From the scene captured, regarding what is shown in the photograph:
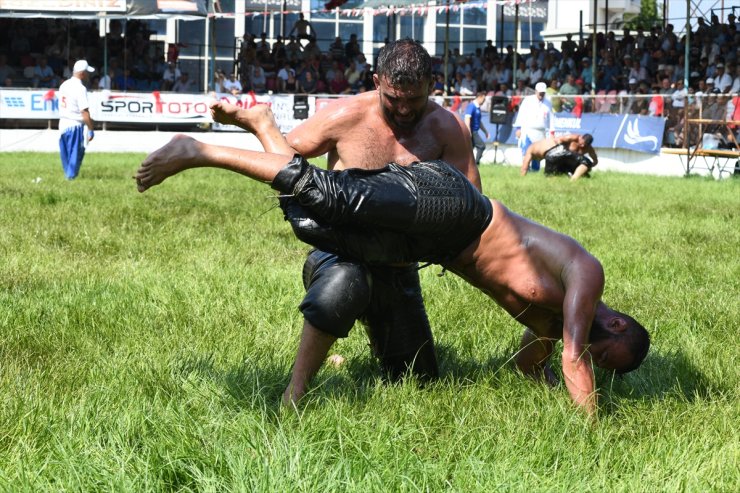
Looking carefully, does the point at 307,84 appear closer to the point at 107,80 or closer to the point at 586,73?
the point at 107,80

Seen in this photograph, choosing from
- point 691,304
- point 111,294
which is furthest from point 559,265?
point 111,294

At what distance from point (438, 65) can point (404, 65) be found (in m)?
30.1

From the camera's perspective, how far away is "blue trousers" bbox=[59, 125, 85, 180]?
1523cm

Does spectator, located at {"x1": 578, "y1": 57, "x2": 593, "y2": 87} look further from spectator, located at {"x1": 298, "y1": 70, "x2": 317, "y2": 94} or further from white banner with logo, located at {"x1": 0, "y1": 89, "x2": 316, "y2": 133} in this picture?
spectator, located at {"x1": 298, "y1": 70, "x2": 317, "y2": 94}

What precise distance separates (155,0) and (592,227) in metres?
19.9

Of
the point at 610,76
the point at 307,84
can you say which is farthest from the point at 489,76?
the point at 307,84

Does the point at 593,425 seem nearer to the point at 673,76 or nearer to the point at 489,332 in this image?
the point at 489,332

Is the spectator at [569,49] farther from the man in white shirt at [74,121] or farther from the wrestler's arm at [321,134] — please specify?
the wrestler's arm at [321,134]

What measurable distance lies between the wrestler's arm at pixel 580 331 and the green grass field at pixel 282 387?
0.09 m

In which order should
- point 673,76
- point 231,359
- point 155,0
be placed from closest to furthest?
point 231,359
point 673,76
point 155,0

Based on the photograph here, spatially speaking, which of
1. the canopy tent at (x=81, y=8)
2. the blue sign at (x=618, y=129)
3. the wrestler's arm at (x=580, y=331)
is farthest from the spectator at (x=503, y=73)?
the wrestler's arm at (x=580, y=331)

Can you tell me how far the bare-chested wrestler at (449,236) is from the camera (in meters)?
3.75

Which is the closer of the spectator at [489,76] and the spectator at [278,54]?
the spectator at [489,76]

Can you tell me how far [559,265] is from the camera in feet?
12.8
